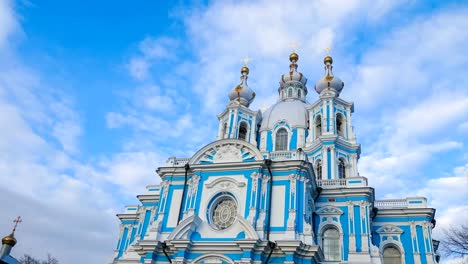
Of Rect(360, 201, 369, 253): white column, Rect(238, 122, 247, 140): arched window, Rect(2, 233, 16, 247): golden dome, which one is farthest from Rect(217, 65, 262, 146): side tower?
Rect(2, 233, 16, 247): golden dome

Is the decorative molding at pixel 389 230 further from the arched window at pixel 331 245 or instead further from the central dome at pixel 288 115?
the central dome at pixel 288 115

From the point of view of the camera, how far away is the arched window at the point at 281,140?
91.8 feet

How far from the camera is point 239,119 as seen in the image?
29250 mm

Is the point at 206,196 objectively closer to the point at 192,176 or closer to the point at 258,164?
the point at 192,176

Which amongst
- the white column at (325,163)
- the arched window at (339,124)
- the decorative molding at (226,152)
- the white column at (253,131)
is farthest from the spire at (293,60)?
the decorative molding at (226,152)

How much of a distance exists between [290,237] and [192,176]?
600 cm

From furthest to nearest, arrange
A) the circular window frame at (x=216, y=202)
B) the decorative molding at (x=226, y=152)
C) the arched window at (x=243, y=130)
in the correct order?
the arched window at (x=243, y=130) < the decorative molding at (x=226, y=152) < the circular window frame at (x=216, y=202)

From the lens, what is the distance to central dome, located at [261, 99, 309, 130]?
94.1ft

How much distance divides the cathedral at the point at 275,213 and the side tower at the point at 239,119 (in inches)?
201

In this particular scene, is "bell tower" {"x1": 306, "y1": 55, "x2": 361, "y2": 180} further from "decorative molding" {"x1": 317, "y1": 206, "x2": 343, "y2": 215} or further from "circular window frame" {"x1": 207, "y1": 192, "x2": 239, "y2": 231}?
"circular window frame" {"x1": 207, "y1": 192, "x2": 239, "y2": 231}

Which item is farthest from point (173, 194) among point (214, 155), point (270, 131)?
point (270, 131)

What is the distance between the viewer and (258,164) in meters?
19.6

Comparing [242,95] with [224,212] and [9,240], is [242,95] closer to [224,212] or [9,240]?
[224,212]

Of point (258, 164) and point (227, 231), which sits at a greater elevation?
point (258, 164)
